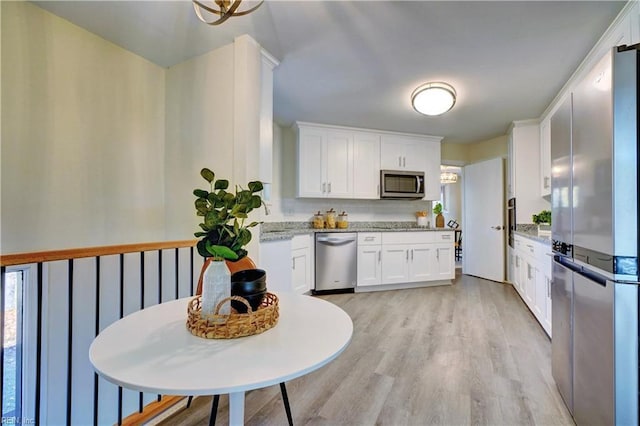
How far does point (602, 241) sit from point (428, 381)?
4.08 feet

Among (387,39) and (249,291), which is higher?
(387,39)

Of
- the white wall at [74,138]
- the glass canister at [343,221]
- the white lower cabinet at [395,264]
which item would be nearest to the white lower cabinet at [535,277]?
the white lower cabinet at [395,264]

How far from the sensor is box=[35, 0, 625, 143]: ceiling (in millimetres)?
1641

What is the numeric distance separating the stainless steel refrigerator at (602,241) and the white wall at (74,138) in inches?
108

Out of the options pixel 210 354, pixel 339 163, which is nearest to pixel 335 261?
pixel 339 163

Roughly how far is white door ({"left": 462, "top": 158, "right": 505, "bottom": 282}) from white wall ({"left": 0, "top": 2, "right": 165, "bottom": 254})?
14.6 feet

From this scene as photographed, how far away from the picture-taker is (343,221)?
4.03 meters

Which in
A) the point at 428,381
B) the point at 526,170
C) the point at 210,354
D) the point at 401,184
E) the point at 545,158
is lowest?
the point at 428,381

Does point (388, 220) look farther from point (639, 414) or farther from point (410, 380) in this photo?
point (639, 414)

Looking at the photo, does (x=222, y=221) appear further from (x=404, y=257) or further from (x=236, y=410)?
(x=404, y=257)

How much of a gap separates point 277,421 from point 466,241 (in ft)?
14.0

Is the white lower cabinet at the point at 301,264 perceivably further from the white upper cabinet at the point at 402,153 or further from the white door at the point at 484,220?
the white door at the point at 484,220

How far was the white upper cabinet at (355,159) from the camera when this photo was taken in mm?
3762

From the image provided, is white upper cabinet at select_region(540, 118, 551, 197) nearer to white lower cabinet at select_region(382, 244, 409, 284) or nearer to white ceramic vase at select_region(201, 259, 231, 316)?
white lower cabinet at select_region(382, 244, 409, 284)
